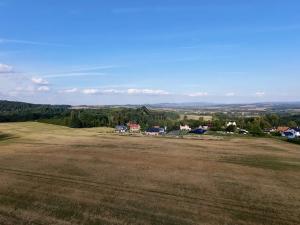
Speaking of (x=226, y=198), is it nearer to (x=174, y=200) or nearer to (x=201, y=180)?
(x=174, y=200)

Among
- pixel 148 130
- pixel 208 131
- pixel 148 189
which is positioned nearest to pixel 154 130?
pixel 148 130

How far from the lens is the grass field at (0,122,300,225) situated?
23.7 meters

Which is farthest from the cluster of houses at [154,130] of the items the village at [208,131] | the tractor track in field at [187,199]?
the tractor track in field at [187,199]

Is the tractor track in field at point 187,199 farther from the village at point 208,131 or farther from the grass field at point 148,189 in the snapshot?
the village at point 208,131

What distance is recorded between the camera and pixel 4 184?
33.1 meters

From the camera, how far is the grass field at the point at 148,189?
77.8 ft

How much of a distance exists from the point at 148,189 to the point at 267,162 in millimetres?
23858

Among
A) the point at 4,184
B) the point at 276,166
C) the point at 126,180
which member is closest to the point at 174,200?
the point at 126,180

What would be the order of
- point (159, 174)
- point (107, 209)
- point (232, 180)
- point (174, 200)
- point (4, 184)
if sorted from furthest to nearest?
point (159, 174) → point (232, 180) → point (4, 184) → point (174, 200) → point (107, 209)

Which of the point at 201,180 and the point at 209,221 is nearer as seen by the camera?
the point at 209,221

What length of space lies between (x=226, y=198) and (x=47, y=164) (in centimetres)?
2577

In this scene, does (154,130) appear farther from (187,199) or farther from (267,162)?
(187,199)

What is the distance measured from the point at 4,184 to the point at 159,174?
16.1 m

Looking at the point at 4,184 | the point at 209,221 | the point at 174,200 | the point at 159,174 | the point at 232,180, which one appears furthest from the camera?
the point at 159,174
